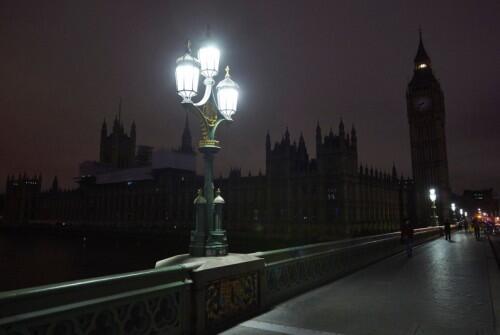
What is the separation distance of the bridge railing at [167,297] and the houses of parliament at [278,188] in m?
44.4

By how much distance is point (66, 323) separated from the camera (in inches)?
138

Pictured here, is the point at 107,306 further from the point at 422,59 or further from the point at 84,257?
the point at 422,59

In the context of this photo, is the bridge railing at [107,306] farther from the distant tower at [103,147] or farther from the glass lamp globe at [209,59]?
the distant tower at [103,147]

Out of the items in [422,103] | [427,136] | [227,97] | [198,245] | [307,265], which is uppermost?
[422,103]

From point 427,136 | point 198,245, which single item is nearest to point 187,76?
point 198,245

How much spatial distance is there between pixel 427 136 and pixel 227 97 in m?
96.9

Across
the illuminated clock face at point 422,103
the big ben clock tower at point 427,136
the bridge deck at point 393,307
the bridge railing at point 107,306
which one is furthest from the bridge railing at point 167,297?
the illuminated clock face at point 422,103

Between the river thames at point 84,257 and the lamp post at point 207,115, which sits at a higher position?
the lamp post at point 207,115

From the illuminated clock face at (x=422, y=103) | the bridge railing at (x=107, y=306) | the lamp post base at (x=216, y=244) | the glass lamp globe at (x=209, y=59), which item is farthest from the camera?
the illuminated clock face at (x=422, y=103)

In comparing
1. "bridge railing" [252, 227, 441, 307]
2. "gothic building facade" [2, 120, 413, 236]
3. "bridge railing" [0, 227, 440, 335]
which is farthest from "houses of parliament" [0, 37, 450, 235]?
"bridge railing" [0, 227, 440, 335]

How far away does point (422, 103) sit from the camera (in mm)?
92188

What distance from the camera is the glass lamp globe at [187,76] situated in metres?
6.44

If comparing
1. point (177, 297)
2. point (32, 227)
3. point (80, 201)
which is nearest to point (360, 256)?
point (177, 297)

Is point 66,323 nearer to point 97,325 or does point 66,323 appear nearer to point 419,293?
point 97,325
